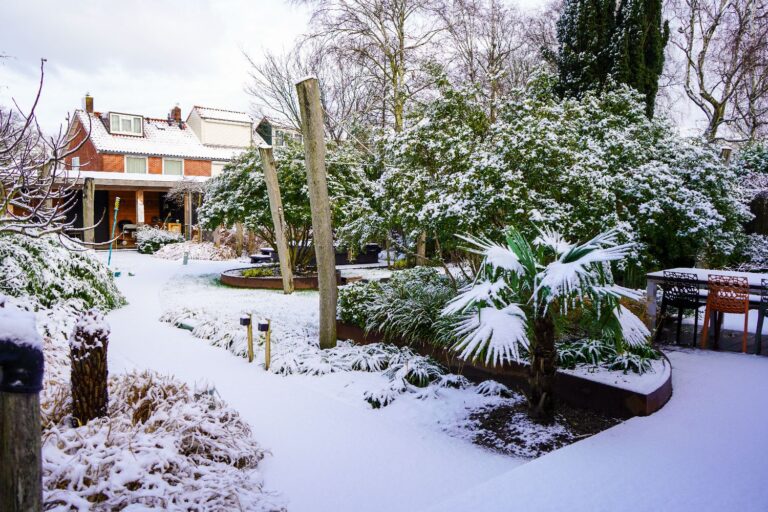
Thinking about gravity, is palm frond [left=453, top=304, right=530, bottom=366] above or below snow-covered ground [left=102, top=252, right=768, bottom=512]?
above

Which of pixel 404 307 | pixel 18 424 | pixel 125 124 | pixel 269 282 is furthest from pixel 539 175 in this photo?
pixel 125 124

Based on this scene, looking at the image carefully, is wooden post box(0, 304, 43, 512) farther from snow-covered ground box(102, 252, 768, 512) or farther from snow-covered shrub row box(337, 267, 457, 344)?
snow-covered shrub row box(337, 267, 457, 344)

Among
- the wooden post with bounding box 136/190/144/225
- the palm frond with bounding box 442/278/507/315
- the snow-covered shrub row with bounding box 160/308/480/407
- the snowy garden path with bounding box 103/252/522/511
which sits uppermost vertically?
the wooden post with bounding box 136/190/144/225

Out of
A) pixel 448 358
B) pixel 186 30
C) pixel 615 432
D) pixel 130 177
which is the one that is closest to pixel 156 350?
pixel 448 358

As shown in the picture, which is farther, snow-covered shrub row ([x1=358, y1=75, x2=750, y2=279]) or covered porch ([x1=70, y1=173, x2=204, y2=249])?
covered porch ([x1=70, y1=173, x2=204, y2=249])

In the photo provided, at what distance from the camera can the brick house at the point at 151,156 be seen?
22.1 m

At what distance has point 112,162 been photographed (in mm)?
22906

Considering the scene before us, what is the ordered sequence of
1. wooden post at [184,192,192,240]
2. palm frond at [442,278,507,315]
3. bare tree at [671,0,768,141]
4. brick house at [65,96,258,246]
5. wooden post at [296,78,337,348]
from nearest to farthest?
palm frond at [442,278,507,315]
wooden post at [296,78,337,348]
bare tree at [671,0,768,141]
wooden post at [184,192,192,240]
brick house at [65,96,258,246]

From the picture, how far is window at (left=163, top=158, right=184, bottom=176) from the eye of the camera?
2409 cm

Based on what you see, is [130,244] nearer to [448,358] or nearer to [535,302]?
[448,358]

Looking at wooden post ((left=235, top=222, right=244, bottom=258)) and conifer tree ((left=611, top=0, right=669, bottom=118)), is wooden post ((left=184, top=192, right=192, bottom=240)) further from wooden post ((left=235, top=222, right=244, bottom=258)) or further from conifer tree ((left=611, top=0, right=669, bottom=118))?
conifer tree ((left=611, top=0, right=669, bottom=118))

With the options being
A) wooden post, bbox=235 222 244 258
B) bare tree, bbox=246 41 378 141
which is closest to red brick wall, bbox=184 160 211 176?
bare tree, bbox=246 41 378 141

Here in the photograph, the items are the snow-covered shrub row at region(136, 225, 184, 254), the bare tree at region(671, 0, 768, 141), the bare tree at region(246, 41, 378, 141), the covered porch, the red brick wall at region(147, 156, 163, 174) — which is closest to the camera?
the bare tree at region(671, 0, 768, 141)

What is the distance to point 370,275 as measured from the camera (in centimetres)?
1304
